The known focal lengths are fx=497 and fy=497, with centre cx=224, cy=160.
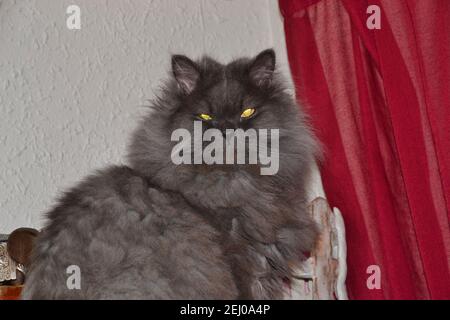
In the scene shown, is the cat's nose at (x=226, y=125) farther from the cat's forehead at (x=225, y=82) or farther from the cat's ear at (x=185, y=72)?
the cat's ear at (x=185, y=72)

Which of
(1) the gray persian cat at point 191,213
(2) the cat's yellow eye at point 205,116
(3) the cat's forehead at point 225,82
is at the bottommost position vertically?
(1) the gray persian cat at point 191,213

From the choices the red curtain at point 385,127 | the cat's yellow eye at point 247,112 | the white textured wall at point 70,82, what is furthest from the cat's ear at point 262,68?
the white textured wall at point 70,82

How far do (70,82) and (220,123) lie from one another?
35.8 inches

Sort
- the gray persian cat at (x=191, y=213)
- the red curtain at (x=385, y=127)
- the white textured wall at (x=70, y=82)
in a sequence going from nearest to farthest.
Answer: the gray persian cat at (x=191, y=213)
the red curtain at (x=385, y=127)
the white textured wall at (x=70, y=82)

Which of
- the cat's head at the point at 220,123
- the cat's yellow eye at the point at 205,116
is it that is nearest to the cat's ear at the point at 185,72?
the cat's head at the point at 220,123

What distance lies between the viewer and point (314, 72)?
2049mm

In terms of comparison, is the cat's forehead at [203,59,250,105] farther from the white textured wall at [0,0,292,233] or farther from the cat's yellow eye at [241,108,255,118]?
the white textured wall at [0,0,292,233]

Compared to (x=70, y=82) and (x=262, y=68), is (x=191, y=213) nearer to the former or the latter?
(x=262, y=68)

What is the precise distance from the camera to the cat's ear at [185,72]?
4.83ft

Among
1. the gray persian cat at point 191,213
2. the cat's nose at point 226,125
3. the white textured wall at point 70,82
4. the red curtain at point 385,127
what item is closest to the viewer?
the gray persian cat at point 191,213

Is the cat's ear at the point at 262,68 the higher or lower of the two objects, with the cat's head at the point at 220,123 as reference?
higher

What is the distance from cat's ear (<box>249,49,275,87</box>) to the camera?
1.48 meters

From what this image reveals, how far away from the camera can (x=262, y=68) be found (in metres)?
1.50

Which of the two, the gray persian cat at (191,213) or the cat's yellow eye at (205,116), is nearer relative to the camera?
the gray persian cat at (191,213)
